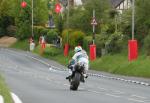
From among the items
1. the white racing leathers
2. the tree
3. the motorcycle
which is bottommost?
the motorcycle

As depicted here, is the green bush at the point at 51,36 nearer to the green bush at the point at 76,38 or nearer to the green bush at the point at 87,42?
the green bush at the point at 76,38

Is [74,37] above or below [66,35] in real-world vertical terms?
below

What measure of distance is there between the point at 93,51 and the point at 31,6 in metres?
42.4

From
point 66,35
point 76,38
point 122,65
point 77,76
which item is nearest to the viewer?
point 77,76

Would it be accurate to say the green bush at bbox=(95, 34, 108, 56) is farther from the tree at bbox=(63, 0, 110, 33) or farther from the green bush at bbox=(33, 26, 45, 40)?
the green bush at bbox=(33, 26, 45, 40)

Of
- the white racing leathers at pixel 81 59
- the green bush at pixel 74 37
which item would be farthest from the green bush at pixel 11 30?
the white racing leathers at pixel 81 59

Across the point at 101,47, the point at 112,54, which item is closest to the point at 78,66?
the point at 112,54

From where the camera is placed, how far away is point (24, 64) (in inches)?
2416

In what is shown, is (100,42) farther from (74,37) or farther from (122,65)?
(122,65)

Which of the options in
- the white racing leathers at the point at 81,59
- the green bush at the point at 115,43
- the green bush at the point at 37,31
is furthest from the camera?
the green bush at the point at 37,31

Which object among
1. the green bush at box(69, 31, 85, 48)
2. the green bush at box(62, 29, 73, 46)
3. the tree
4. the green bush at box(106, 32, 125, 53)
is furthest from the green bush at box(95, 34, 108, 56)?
the green bush at box(62, 29, 73, 46)

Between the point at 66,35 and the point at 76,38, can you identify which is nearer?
the point at 76,38

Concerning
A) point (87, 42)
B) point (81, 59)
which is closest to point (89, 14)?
point (87, 42)

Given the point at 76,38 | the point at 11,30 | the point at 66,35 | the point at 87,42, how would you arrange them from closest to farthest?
the point at 87,42
the point at 76,38
the point at 66,35
the point at 11,30
